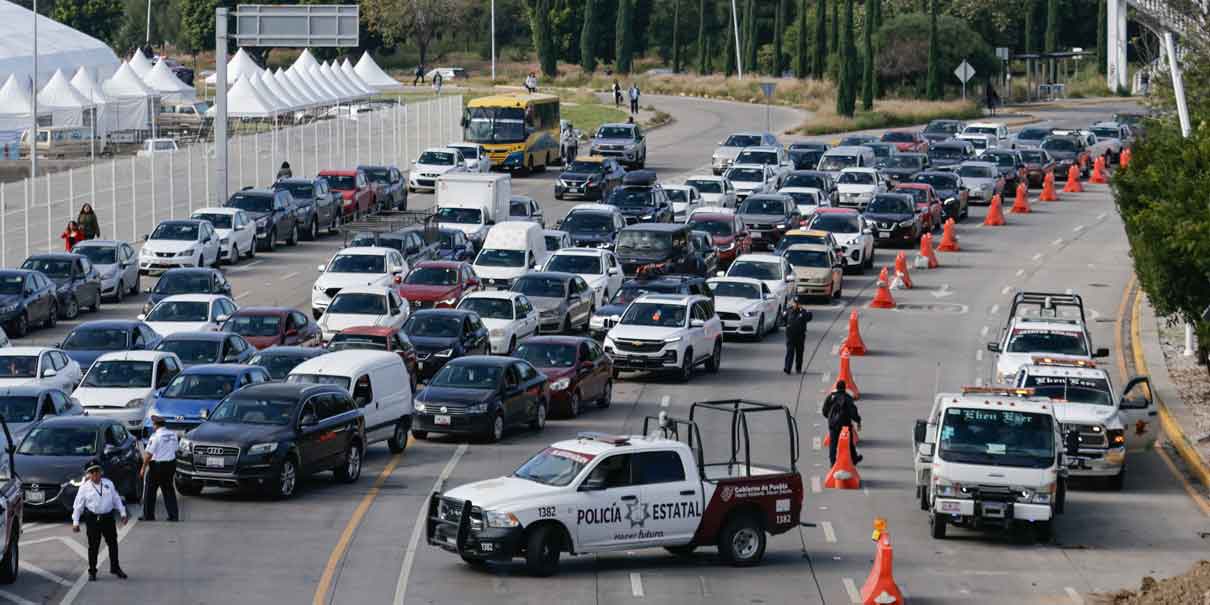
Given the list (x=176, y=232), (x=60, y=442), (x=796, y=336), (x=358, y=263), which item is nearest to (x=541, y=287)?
(x=358, y=263)

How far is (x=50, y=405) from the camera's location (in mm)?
29281

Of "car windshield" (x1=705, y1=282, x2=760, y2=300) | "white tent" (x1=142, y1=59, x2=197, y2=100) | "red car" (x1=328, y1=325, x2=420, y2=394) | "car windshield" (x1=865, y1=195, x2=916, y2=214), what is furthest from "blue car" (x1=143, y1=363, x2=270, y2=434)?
"white tent" (x1=142, y1=59, x2=197, y2=100)

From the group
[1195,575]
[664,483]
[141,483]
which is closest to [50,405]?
[141,483]

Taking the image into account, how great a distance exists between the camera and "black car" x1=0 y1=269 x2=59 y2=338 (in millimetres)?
41250

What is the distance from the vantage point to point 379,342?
118ft

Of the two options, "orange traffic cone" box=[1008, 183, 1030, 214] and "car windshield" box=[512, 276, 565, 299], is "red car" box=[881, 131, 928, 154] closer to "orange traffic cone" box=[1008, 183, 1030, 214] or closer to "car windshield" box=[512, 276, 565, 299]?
"orange traffic cone" box=[1008, 183, 1030, 214]

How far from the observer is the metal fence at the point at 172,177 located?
54.5 m

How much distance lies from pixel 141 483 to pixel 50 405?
2.50 meters

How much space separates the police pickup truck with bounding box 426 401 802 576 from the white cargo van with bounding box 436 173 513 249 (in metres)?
31.0

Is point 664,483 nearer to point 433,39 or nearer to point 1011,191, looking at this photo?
point 1011,191

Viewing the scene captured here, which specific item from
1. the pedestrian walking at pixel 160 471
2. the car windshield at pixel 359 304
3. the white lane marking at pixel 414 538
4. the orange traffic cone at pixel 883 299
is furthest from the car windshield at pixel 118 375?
the orange traffic cone at pixel 883 299

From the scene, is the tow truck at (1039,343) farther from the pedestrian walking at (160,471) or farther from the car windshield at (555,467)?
the pedestrian walking at (160,471)

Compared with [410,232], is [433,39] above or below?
above

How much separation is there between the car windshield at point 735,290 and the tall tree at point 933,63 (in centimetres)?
6274
